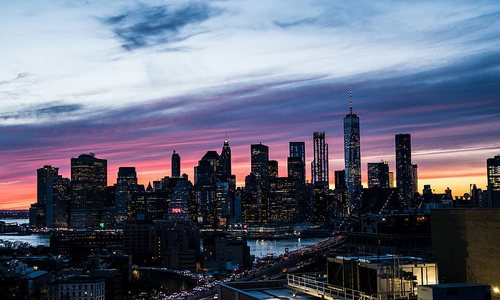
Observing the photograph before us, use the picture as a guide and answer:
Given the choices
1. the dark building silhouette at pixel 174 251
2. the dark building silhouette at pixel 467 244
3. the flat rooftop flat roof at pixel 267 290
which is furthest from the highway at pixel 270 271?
the dark building silhouette at pixel 467 244

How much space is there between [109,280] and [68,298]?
14.4 m

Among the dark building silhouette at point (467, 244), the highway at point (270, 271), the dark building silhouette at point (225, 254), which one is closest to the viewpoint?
the dark building silhouette at point (467, 244)

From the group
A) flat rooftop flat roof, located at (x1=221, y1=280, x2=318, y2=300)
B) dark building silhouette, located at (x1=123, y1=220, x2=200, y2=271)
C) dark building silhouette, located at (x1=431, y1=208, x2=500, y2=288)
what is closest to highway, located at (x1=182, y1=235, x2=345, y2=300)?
dark building silhouette, located at (x1=123, y1=220, x2=200, y2=271)

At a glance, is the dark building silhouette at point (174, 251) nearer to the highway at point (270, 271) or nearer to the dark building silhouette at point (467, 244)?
the highway at point (270, 271)

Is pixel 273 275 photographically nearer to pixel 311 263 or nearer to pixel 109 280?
pixel 311 263

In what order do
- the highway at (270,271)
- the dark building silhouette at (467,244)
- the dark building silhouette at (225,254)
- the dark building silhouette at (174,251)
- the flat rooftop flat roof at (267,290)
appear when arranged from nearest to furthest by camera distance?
the dark building silhouette at (467,244), the flat rooftop flat roof at (267,290), the highway at (270,271), the dark building silhouette at (225,254), the dark building silhouette at (174,251)

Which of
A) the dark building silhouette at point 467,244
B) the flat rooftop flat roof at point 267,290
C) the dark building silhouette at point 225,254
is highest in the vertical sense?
the dark building silhouette at point 467,244

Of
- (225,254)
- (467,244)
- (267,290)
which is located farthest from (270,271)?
(467,244)

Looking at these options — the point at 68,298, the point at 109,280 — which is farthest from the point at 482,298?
the point at 109,280

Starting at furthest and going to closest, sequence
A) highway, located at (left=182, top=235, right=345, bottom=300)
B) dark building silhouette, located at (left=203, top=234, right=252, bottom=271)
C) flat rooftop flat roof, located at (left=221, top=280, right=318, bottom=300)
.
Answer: dark building silhouette, located at (left=203, top=234, right=252, bottom=271) → highway, located at (left=182, top=235, right=345, bottom=300) → flat rooftop flat roof, located at (left=221, top=280, right=318, bottom=300)

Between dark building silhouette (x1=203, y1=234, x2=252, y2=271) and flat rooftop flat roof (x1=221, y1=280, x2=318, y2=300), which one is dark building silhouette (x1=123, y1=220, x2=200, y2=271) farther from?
flat rooftop flat roof (x1=221, y1=280, x2=318, y2=300)

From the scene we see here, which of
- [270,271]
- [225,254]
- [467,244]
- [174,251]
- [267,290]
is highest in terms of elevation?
[467,244]

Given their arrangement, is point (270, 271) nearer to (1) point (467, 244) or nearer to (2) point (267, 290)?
(2) point (267, 290)

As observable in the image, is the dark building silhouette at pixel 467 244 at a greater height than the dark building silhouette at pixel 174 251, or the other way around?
the dark building silhouette at pixel 467 244
